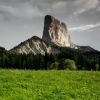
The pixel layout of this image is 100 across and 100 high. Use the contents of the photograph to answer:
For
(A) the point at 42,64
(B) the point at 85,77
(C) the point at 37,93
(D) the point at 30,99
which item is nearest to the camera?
(D) the point at 30,99

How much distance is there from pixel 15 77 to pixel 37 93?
4.51m

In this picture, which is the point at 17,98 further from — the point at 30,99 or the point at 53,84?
the point at 53,84

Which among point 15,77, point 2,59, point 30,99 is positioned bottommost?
point 30,99

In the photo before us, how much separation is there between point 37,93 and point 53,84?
8.08 ft

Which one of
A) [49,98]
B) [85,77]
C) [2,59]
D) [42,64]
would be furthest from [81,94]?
[2,59]

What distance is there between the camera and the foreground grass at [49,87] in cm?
1518

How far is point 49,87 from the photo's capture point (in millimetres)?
16922

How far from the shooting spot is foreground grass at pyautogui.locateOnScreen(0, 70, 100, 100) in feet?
49.8

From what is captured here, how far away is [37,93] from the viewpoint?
1570 centimetres

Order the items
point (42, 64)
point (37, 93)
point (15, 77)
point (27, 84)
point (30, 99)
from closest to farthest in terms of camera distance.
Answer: point (30, 99), point (37, 93), point (27, 84), point (15, 77), point (42, 64)

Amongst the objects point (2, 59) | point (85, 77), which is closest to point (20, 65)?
point (2, 59)

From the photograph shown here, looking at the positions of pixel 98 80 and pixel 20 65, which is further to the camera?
pixel 20 65

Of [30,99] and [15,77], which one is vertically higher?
[15,77]

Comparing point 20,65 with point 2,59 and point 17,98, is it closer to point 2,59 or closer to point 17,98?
point 2,59
